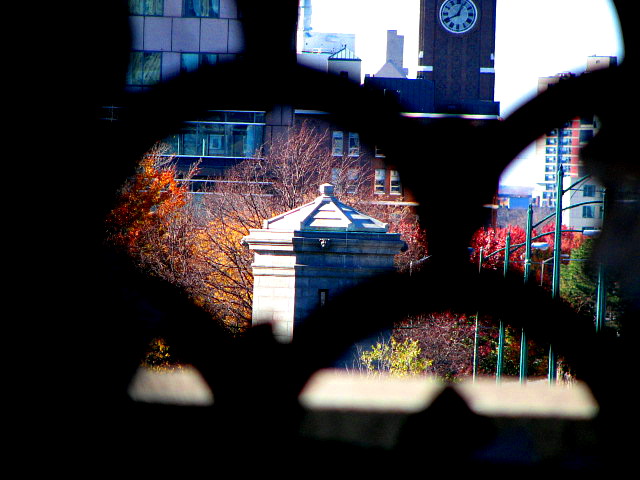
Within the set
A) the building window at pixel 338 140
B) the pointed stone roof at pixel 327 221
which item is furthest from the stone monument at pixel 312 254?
the building window at pixel 338 140

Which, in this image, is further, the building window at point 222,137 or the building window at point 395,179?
the building window at point 222,137

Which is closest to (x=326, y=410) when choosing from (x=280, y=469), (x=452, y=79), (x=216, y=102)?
(x=280, y=469)

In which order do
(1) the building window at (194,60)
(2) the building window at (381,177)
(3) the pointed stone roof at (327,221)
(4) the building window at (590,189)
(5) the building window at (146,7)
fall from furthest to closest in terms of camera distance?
(3) the pointed stone roof at (327,221) → (4) the building window at (590,189) → (2) the building window at (381,177) → (5) the building window at (146,7) → (1) the building window at (194,60)

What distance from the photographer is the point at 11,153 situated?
74 centimetres

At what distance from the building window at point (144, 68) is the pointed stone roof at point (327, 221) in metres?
1.38

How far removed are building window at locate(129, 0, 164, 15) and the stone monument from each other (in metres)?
0.63

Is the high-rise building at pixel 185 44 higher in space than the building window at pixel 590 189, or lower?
higher

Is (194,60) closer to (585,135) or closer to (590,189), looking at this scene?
(585,135)

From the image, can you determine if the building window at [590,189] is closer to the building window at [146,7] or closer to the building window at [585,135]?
the building window at [585,135]

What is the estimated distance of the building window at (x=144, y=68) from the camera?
0.78 metres

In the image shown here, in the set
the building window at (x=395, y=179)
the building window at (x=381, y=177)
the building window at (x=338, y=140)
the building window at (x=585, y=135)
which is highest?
the building window at (x=338, y=140)

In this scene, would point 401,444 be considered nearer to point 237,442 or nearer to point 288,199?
point 237,442

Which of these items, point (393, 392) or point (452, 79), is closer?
point (393, 392)

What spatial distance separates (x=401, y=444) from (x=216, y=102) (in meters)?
0.36
